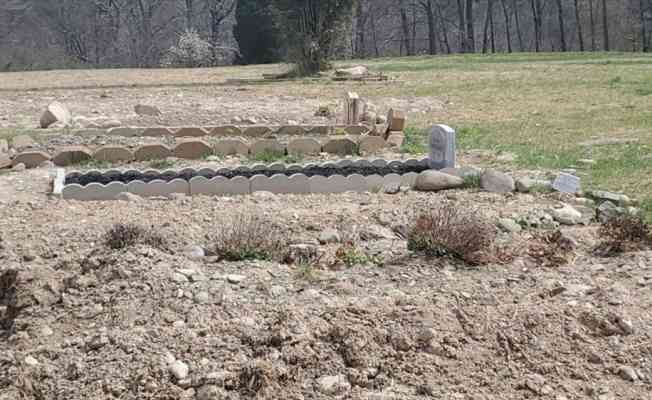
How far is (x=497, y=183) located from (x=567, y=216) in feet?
2.79

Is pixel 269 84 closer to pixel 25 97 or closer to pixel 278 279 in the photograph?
pixel 25 97

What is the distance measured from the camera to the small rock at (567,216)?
534 centimetres

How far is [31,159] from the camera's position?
7785 mm

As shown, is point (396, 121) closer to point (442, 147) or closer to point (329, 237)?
point (442, 147)

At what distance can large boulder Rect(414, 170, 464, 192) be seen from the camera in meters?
6.28

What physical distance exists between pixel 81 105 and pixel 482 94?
6.31 metres

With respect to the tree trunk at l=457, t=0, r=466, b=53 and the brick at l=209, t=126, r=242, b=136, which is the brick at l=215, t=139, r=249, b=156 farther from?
the tree trunk at l=457, t=0, r=466, b=53

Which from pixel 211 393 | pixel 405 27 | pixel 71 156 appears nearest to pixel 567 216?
pixel 211 393

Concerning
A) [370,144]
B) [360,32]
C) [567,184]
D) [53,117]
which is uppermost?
[360,32]

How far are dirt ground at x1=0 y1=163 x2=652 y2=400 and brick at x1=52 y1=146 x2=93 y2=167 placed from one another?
3.00m

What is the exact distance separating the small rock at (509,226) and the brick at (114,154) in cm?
399

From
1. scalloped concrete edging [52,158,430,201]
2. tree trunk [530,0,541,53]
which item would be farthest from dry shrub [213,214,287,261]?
tree trunk [530,0,541,53]

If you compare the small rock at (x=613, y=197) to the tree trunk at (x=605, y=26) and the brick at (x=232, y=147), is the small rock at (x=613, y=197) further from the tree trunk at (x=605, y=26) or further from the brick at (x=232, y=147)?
the tree trunk at (x=605, y=26)

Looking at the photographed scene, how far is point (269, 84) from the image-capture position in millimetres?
16625
